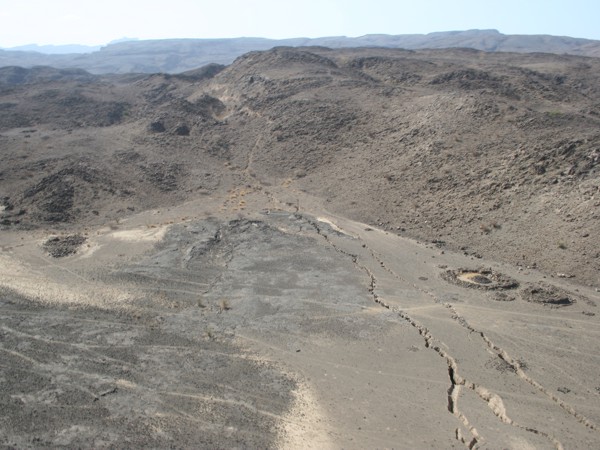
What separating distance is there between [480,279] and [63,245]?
17.4 m

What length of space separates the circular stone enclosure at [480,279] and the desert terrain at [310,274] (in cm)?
10

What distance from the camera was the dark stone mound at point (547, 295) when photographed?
56.3ft

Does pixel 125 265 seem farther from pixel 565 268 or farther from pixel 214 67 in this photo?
pixel 214 67

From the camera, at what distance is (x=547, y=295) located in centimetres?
1758

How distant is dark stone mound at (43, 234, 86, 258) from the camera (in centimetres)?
2134

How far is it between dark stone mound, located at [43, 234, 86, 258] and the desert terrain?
0.38ft

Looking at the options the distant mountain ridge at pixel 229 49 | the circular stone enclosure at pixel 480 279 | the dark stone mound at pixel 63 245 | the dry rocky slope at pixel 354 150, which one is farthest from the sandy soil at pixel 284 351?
the distant mountain ridge at pixel 229 49

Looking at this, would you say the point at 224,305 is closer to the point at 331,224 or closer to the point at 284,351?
the point at 284,351

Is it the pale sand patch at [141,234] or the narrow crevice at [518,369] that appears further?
the pale sand patch at [141,234]

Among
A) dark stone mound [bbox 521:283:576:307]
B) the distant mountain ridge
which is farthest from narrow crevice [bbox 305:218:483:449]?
the distant mountain ridge

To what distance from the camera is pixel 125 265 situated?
20031 mm

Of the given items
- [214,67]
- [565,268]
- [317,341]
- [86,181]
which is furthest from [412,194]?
[214,67]

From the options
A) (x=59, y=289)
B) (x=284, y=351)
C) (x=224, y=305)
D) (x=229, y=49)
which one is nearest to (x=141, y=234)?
(x=59, y=289)

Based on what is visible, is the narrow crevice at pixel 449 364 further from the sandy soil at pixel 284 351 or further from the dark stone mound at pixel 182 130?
the dark stone mound at pixel 182 130
